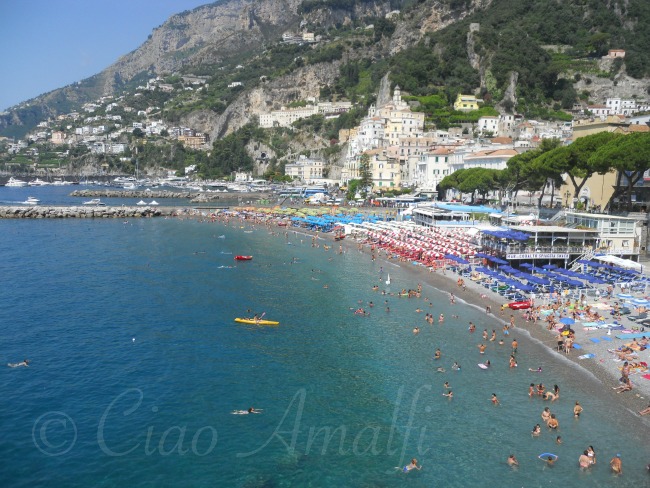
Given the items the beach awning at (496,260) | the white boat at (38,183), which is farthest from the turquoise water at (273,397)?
the white boat at (38,183)

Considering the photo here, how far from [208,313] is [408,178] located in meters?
69.0

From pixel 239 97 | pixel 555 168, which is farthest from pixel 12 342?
pixel 239 97

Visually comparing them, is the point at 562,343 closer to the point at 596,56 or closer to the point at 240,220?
the point at 240,220

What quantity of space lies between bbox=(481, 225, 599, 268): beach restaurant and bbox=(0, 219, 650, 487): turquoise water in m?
7.32

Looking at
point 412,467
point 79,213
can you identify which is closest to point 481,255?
point 412,467

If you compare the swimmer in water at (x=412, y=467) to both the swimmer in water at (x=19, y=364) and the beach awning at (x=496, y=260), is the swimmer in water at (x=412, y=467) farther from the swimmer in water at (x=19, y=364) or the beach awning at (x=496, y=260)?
the beach awning at (x=496, y=260)

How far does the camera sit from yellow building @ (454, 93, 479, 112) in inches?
4166

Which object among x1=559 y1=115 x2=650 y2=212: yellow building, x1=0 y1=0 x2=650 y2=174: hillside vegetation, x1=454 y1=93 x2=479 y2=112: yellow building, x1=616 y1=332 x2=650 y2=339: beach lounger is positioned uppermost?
x1=0 y1=0 x2=650 y2=174: hillside vegetation

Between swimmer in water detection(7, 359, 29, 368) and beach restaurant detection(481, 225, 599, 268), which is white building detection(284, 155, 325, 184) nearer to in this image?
beach restaurant detection(481, 225, 599, 268)

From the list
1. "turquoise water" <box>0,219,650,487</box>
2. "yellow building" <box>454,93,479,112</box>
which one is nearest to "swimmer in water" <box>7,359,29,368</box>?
"turquoise water" <box>0,219,650,487</box>

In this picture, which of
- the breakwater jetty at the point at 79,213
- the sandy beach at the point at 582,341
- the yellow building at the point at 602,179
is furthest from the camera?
the breakwater jetty at the point at 79,213

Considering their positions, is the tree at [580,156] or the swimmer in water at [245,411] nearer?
the swimmer in water at [245,411]

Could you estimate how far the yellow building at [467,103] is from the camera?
347ft

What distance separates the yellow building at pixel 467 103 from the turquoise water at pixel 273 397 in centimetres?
7684
